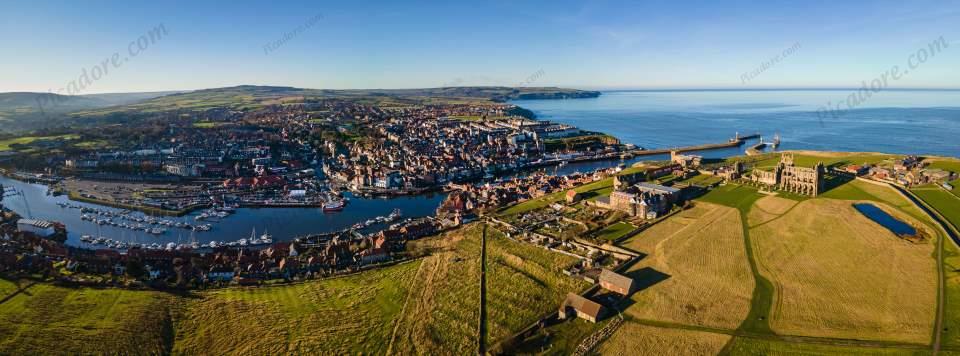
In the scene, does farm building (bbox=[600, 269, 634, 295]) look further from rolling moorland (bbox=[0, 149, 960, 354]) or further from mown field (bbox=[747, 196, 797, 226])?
mown field (bbox=[747, 196, 797, 226])

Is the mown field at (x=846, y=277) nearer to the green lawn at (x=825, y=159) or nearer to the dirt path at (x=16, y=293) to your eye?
the green lawn at (x=825, y=159)

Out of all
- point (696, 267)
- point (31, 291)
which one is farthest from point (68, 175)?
point (696, 267)

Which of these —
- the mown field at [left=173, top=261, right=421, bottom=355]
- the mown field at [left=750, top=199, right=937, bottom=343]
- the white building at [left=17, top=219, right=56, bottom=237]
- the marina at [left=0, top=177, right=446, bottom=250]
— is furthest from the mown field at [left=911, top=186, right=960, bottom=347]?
the white building at [left=17, top=219, right=56, bottom=237]

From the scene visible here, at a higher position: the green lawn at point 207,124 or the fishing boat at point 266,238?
the green lawn at point 207,124

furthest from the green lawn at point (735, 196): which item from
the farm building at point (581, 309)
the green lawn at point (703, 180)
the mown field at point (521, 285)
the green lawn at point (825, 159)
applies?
the farm building at point (581, 309)

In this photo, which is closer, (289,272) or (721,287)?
(721,287)

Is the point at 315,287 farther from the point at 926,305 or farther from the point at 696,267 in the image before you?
the point at 926,305

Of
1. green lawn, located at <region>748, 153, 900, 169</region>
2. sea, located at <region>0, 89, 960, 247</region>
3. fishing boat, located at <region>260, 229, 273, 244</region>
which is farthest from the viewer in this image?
green lawn, located at <region>748, 153, 900, 169</region>
